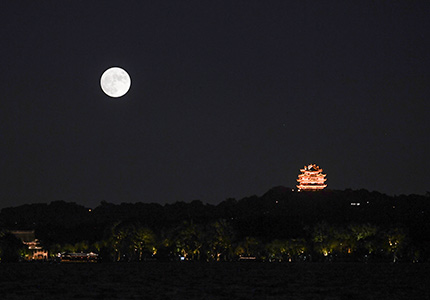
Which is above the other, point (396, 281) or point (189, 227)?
point (189, 227)

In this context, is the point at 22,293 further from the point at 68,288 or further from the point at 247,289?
the point at 247,289

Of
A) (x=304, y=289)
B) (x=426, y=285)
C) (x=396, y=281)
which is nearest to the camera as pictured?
(x=304, y=289)

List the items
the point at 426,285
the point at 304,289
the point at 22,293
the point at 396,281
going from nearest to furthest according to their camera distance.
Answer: the point at 22,293
the point at 304,289
the point at 426,285
the point at 396,281

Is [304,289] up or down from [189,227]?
down

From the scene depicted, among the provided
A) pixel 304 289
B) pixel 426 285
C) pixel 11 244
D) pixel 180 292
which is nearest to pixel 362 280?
pixel 426 285

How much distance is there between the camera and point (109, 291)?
85.4 metres

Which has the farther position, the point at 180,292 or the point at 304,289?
the point at 304,289

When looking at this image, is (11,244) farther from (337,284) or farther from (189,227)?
(337,284)

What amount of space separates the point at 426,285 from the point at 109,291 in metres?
39.4

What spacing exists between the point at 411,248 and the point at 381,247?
7.35m

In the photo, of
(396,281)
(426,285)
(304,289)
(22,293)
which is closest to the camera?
(22,293)

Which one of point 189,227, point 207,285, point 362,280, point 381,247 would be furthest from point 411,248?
point 207,285

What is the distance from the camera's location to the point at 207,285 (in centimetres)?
9638

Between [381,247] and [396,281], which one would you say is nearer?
[396,281]
